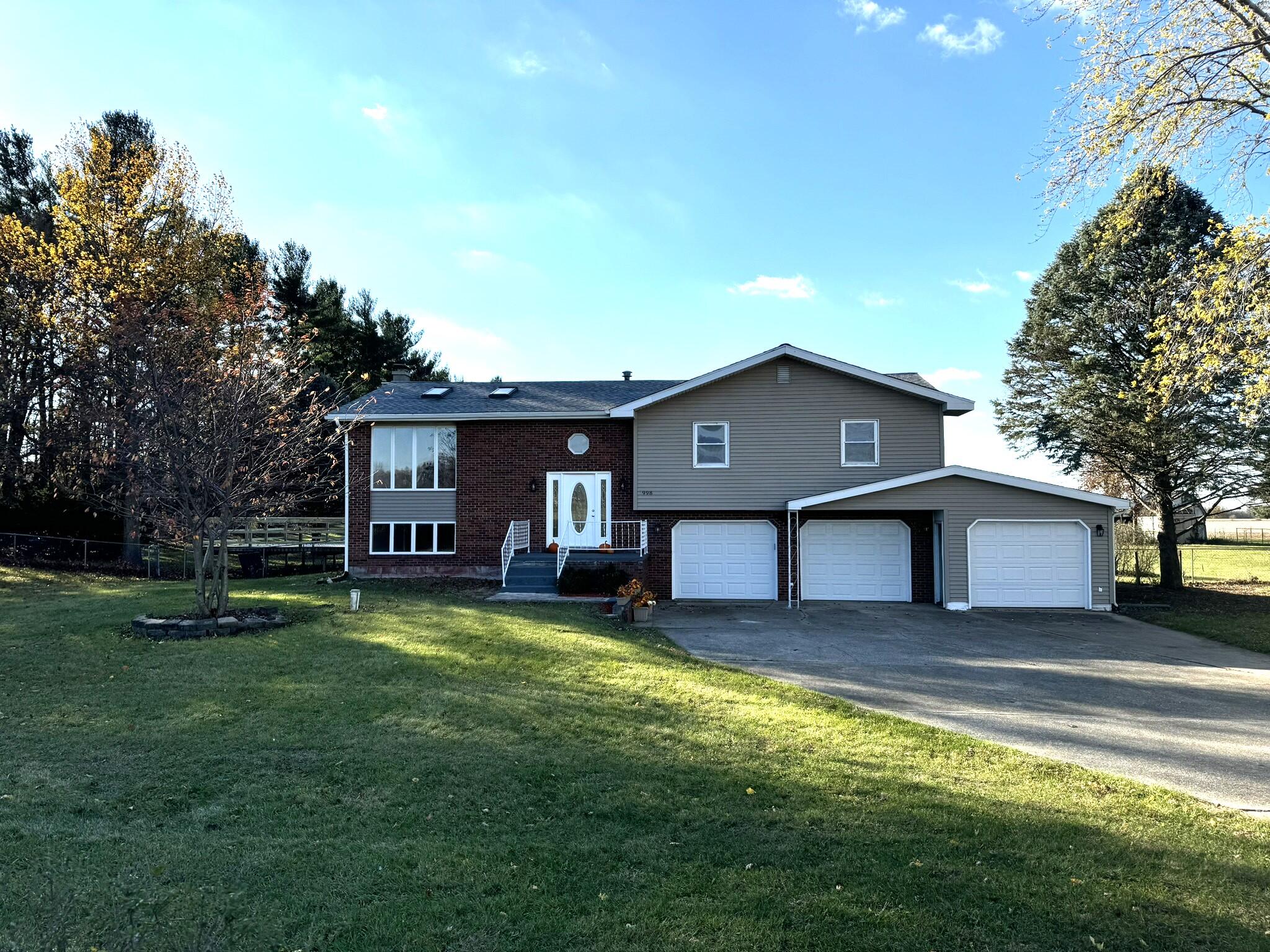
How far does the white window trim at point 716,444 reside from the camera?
17938mm

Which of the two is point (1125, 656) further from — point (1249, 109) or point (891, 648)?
point (1249, 109)

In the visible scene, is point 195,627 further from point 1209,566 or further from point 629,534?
point 1209,566

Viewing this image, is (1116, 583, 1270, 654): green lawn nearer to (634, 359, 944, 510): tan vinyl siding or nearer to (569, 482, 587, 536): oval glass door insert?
(634, 359, 944, 510): tan vinyl siding

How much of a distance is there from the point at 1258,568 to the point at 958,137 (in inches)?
946

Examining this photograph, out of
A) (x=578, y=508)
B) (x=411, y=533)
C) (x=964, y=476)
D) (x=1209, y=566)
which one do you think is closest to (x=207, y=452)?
(x=411, y=533)

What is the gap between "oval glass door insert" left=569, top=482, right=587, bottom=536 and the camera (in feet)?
61.0

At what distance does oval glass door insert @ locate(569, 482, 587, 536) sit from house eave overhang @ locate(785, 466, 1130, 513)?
210 inches

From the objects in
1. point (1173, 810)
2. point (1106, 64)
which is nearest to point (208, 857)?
point (1173, 810)

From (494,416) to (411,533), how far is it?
394 centimetres

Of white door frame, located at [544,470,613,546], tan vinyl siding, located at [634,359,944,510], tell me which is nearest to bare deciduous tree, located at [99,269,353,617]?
white door frame, located at [544,470,613,546]

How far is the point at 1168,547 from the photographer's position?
2052cm

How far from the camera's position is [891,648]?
1147 centimetres

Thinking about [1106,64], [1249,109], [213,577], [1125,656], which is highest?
[1106,64]

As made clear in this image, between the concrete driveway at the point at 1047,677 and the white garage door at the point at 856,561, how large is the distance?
1802 mm
